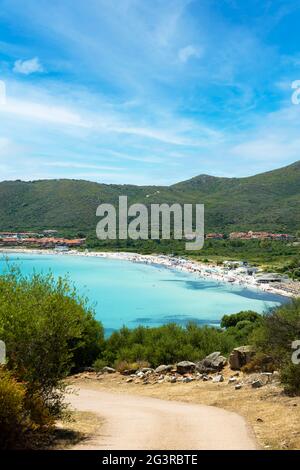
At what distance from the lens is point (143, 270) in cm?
11081

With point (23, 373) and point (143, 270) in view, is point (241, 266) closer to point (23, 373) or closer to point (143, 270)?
→ point (143, 270)

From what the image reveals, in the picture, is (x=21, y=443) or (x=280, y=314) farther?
(x=280, y=314)

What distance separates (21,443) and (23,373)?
5.18ft

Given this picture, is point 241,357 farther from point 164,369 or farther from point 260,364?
point 164,369

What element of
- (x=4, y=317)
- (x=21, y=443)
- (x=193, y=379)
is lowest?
(x=193, y=379)

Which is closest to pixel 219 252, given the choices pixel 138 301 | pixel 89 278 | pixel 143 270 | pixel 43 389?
pixel 143 270

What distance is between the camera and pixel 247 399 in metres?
15.1

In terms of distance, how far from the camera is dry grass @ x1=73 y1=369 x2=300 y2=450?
1028cm

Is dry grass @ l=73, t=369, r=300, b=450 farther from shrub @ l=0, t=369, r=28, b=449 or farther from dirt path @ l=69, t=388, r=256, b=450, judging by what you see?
shrub @ l=0, t=369, r=28, b=449

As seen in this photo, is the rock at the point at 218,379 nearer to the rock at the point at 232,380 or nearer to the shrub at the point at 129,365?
the rock at the point at 232,380

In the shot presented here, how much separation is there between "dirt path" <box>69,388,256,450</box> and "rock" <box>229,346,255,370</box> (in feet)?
16.2

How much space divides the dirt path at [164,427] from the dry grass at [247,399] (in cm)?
42

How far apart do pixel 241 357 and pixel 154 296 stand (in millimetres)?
57513

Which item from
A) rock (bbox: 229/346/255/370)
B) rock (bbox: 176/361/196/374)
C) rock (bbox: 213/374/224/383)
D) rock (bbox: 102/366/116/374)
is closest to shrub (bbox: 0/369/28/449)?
rock (bbox: 213/374/224/383)
